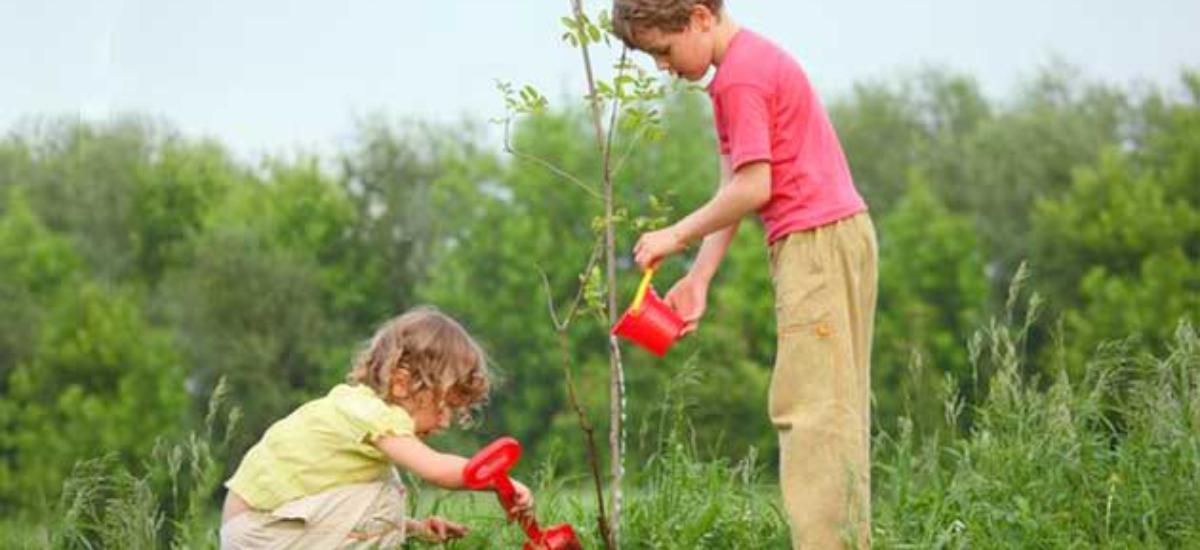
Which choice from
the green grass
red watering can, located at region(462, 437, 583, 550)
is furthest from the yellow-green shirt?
the green grass

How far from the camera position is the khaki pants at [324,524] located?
3.85m

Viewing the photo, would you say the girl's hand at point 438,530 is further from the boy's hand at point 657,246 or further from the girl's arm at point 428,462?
the boy's hand at point 657,246

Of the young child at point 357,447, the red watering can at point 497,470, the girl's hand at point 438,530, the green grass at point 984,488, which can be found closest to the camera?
the red watering can at point 497,470

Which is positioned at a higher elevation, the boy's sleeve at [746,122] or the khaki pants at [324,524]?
the boy's sleeve at [746,122]

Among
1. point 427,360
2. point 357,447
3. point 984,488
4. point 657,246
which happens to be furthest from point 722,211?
point 984,488

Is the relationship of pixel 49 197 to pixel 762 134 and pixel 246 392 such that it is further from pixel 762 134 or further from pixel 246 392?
pixel 762 134

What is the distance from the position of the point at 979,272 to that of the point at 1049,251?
238 cm

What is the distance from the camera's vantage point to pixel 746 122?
3807 millimetres

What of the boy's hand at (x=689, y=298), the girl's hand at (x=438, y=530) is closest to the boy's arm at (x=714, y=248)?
the boy's hand at (x=689, y=298)

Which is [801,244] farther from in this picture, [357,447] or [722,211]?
[357,447]

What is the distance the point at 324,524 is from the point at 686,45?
3.49 feet

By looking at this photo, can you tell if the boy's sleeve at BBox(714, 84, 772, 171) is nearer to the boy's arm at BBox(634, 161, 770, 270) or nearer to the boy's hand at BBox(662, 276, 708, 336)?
the boy's arm at BBox(634, 161, 770, 270)

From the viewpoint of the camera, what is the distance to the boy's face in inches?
153

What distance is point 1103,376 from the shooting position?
4.43 meters
